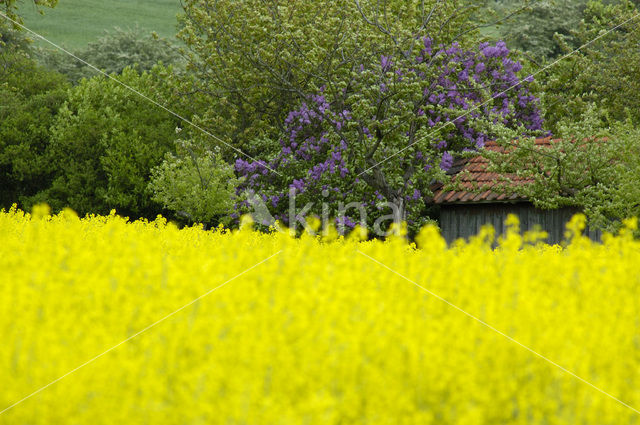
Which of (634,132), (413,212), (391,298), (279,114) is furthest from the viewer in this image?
(279,114)

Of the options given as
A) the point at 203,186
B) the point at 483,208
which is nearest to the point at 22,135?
the point at 203,186

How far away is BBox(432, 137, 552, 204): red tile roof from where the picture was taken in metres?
18.3

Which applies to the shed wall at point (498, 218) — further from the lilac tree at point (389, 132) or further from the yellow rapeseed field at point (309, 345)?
the yellow rapeseed field at point (309, 345)

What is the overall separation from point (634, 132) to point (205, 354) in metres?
12.1

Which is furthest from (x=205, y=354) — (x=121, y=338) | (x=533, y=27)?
(x=533, y=27)

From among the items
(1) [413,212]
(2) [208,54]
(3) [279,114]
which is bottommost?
(1) [413,212]

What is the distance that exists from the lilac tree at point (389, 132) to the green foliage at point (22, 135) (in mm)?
16435

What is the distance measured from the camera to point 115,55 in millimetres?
45812

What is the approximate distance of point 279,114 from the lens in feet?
80.5

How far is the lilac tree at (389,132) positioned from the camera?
60.3 ft

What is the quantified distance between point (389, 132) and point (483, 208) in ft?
10.9

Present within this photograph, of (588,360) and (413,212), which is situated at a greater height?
(588,360)

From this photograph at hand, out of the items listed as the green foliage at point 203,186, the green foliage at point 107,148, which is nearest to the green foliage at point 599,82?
the green foliage at point 203,186

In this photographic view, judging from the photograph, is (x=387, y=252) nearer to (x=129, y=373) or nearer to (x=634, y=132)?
(x=129, y=373)
